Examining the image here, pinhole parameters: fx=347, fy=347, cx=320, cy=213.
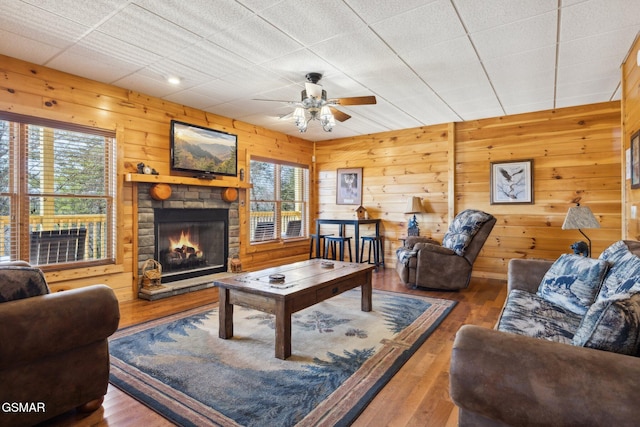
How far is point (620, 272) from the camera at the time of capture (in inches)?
70.1

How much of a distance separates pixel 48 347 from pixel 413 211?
4.84 metres

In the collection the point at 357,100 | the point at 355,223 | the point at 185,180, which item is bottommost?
the point at 355,223

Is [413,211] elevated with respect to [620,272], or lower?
elevated

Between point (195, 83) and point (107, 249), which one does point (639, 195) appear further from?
point (107, 249)

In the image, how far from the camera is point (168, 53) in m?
3.01

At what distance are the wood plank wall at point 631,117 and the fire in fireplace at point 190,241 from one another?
457cm

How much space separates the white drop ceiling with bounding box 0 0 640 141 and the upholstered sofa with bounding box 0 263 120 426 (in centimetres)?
187

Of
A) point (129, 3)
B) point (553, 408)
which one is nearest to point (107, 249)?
point (129, 3)

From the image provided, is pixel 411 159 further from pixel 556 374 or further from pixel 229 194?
pixel 556 374

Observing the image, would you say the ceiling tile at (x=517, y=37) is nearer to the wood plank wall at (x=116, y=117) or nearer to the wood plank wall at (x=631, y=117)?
the wood plank wall at (x=631, y=117)

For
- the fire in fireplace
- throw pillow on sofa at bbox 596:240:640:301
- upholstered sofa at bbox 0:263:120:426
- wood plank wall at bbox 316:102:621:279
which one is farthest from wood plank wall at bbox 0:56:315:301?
throw pillow on sofa at bbox 596:240:640:301

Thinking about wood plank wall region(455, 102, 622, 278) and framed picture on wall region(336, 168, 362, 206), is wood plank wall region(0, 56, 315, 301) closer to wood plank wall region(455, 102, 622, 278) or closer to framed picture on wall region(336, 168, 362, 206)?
framed picture on wall region(336, 168, 362, 206)

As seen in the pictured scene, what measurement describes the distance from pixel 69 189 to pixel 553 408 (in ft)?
13.8

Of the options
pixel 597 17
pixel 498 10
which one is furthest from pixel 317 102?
pixel 597 17
